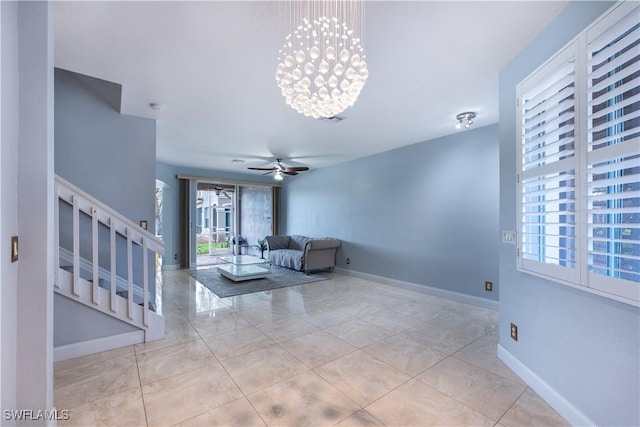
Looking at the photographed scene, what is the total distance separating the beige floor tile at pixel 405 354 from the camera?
86.0 inches

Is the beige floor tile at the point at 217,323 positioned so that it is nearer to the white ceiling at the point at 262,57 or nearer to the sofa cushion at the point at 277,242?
the white ceiling at the point at 262,57

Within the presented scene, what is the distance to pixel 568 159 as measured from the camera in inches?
62.2

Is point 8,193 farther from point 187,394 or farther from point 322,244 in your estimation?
point 322,244

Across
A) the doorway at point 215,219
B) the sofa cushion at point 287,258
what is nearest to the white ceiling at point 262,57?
the sofa cushion at point 287,258

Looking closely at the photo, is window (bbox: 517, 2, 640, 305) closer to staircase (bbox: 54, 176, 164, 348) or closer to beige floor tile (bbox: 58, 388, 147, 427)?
beige floor tile (bbox: 58, 388, 147, 427)

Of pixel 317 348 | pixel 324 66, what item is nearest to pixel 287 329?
pixel 317 348

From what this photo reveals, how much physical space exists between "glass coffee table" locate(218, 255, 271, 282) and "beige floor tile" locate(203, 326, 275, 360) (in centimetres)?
217

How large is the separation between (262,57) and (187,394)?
2.54 meters

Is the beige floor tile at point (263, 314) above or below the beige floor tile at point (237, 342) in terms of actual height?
below

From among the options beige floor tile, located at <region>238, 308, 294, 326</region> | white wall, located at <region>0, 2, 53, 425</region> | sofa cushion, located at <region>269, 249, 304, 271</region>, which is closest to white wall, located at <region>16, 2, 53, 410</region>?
white wall, located at <region>0, 2, 53, 425</region>

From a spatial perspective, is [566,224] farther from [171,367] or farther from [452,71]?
[171,367]

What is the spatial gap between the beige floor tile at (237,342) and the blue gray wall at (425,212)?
2872 mm

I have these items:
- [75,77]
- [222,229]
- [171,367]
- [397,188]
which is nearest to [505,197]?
[397,188]

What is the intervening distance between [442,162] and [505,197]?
204 cm
